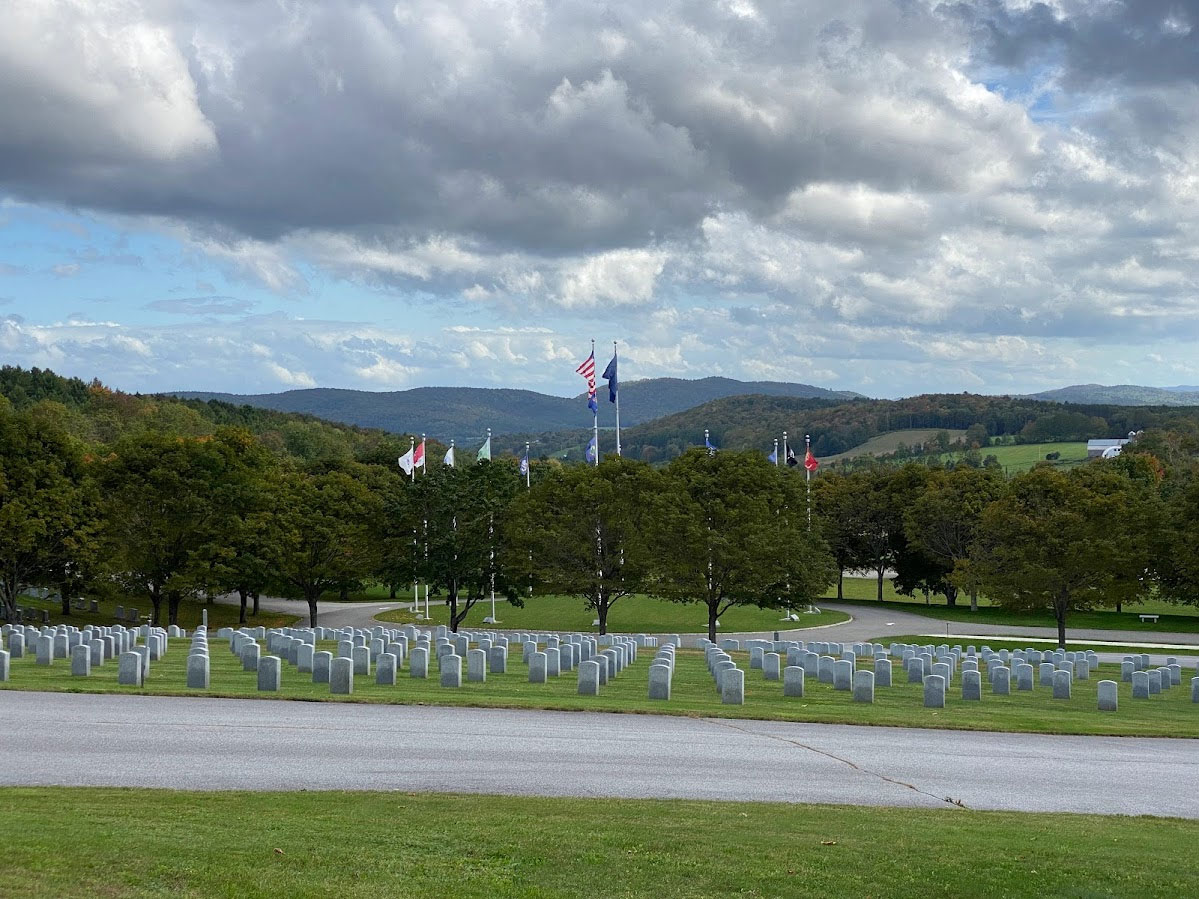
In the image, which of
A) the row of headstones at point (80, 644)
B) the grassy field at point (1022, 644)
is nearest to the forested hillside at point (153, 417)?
the grassy field at point (1022, 644)

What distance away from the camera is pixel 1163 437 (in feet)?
510

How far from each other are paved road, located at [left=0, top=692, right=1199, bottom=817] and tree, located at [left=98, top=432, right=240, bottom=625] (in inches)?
1562

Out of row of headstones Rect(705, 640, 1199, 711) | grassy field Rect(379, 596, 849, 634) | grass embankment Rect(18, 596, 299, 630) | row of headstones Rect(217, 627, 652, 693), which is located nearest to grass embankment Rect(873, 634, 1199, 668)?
grassy field Rect(379, 596, 849, 634)

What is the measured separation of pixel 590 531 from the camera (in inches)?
2279

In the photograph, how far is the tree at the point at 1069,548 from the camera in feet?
172

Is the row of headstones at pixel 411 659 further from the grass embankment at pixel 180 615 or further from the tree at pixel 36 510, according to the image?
the grass embankment at pixel 180 615

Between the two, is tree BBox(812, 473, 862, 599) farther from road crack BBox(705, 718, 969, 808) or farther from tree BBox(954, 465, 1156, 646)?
road crack BBox(705, 718, 969, 808)

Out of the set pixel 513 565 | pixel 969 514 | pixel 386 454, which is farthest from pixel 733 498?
pixel 386 454

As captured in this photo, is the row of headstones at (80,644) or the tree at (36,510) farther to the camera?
the tree at (36,510)

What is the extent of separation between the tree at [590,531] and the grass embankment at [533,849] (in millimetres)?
43483

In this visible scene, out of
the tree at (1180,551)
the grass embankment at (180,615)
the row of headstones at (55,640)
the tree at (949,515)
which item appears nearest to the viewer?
the row of headstones at (55,640)

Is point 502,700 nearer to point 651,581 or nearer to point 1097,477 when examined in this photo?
A: point 651,581

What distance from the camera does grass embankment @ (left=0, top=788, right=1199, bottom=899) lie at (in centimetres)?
893

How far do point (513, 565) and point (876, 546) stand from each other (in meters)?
36.5
